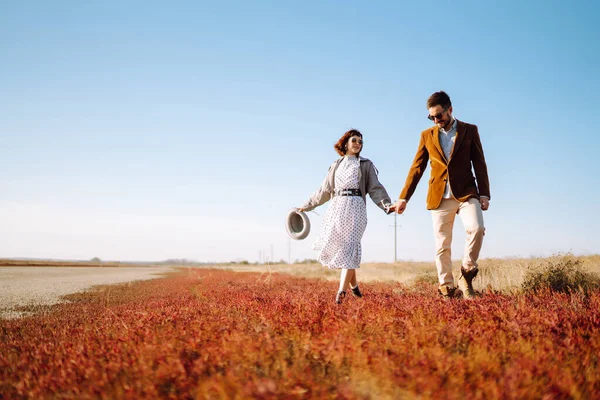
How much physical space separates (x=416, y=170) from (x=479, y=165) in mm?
889

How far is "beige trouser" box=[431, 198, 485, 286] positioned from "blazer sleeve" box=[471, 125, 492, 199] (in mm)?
224

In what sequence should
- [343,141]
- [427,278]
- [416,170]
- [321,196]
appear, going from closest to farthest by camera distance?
[416,170] → [343,141] → [321,196] → [427,278]

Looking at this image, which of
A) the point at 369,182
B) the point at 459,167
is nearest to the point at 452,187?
the point at 459,167

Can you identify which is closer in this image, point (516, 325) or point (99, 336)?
point (516, 325)

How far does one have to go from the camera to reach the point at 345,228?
6.09 meters

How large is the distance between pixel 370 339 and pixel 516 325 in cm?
122

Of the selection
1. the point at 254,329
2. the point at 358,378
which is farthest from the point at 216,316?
the point at 358,378

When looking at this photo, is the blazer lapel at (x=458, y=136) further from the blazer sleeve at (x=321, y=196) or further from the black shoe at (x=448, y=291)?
the black shoe at (x=448, y=291)

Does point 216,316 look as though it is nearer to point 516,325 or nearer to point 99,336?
point 99,336

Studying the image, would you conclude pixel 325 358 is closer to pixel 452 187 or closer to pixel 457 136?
pixel 452 187

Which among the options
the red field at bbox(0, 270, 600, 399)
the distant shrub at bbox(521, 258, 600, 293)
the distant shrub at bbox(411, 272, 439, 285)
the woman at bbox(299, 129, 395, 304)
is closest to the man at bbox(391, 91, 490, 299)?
the woman at bbox(299, 129, 395, 304)

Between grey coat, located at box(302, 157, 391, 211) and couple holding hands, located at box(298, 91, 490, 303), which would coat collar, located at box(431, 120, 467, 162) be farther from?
grey coat, located at box(302, 157, 391, 211)

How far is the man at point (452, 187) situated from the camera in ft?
18.6

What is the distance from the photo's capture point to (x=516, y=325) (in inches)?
132
